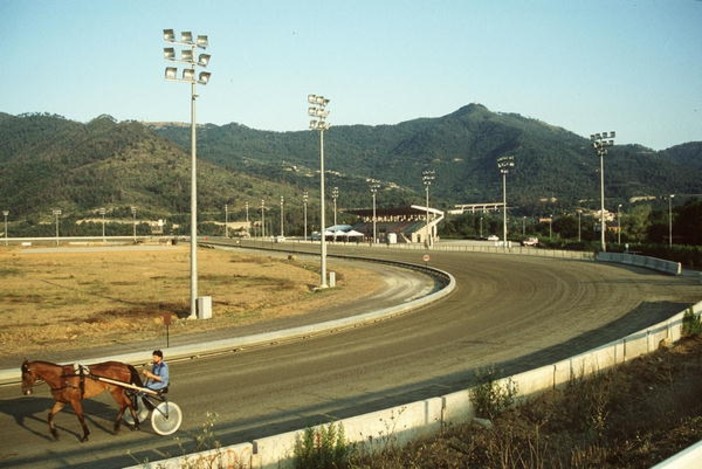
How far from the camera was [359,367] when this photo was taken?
1667 centimetres

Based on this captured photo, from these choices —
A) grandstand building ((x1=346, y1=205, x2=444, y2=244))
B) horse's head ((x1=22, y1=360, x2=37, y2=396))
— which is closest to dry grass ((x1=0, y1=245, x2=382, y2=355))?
horse's head ((x1=22, y1=360, x2=37, y2=396))

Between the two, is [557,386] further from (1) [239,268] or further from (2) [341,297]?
(1) [239,268]

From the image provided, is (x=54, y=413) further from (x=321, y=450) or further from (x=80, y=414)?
(x=321, y=450)

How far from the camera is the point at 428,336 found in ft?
70.6

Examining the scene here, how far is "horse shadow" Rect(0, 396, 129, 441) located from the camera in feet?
37.2

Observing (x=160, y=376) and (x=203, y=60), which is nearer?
(x=160, y=376)

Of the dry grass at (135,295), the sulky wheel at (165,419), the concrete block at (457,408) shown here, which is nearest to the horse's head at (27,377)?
the sulky wheel at (165,419)

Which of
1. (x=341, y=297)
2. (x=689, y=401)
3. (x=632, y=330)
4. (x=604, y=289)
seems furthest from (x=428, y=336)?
(x=604, y=289)

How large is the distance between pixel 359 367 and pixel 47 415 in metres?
7.52

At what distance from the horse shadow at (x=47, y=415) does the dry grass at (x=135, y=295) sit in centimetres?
699

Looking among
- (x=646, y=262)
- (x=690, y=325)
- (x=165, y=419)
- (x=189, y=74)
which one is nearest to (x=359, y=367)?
(x=165, y=419)

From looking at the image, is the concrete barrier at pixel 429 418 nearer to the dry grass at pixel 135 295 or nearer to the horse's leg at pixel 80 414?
the horse's leg at pixel 80 414

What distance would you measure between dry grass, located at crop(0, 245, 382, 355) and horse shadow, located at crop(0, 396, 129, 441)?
6.99m

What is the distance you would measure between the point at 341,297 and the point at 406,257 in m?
32.9
